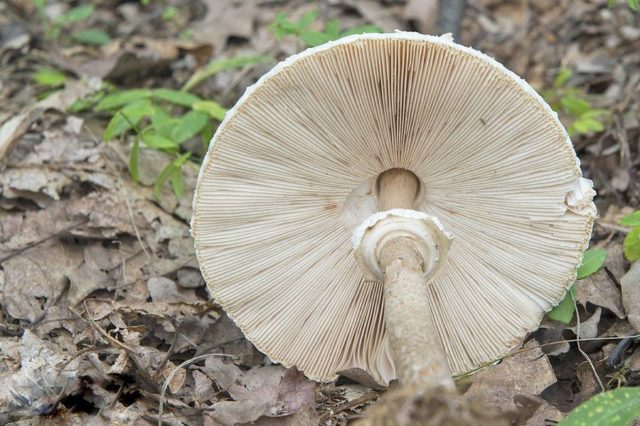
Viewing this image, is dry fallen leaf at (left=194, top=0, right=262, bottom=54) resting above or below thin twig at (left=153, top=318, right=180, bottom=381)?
above

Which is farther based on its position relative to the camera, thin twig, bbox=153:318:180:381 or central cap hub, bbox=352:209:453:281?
thin twig, bbox=153:318:180:381

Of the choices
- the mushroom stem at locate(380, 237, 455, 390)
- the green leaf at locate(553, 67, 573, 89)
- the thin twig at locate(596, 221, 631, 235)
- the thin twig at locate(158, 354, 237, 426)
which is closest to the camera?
the mushroom stem at locate(380, 237, 455, 390)

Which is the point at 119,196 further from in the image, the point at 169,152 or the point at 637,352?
the point at 637,352

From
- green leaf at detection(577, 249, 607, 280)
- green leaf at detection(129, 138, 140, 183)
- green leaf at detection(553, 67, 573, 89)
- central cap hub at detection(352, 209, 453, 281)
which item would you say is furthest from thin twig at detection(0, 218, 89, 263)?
green leaf at detection(553, 67, 573, 89)

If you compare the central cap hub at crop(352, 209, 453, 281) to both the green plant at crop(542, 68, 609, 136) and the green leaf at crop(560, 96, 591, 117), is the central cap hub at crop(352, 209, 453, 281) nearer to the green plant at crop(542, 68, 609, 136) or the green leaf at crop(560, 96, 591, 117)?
the green plant at crop(542, 68, 609, 136)

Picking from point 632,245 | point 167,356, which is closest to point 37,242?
point 167,356

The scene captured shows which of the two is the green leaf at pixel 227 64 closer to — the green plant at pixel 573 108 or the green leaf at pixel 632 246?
the green plant at pixel 573 108

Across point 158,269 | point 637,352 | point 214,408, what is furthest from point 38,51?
point 637,352
